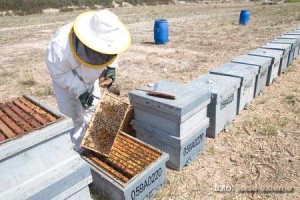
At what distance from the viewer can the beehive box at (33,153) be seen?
1.83 meters

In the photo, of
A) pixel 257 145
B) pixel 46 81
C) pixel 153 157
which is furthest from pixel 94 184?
pixel 46 81

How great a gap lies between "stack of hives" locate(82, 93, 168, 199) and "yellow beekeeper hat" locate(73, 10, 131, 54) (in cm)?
74

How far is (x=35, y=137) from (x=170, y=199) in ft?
5.82

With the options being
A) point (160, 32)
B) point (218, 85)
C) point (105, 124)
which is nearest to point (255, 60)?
point (218, 85)

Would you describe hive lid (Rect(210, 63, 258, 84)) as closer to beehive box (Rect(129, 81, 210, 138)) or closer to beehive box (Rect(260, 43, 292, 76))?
beehive box (Rect(129, 81, 210, 138))

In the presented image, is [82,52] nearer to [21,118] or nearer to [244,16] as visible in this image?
[21,118]

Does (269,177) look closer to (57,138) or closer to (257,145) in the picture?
(257,145)

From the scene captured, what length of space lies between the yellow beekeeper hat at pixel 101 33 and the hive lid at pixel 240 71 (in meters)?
2.20

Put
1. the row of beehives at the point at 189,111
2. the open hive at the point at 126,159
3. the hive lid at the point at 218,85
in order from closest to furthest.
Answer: the open hive at the point at 126,159 < the row of beehives at the point at 189,111 < the hive lid at the point at 218,85

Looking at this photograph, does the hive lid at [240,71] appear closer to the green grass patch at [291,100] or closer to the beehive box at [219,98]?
the beehive box at [219,98]

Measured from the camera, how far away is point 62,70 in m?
3.01

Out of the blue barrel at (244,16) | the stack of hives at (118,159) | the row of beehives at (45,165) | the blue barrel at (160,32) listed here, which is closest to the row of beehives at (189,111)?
the stack of hives at (118,159)

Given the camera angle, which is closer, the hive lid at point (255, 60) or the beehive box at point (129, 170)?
the beehive box at point (129, 170)

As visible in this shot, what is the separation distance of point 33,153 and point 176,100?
1666 millimetres
